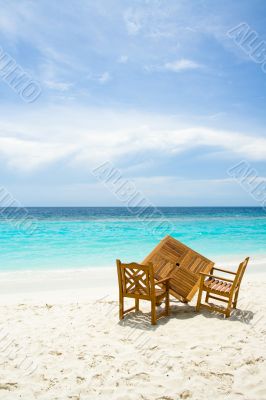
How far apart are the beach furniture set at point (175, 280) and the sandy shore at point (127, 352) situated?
300mm

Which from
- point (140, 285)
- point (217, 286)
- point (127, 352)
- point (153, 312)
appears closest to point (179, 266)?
point (217, 286)

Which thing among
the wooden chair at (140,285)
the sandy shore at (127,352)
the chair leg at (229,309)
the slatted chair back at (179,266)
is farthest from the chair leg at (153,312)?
the chair leg at (229,309)

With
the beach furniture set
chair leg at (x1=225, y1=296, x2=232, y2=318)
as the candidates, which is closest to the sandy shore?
chair leg at (x1=225, y1=296, x2=232, y2=318)

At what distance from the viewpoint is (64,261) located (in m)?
13.6

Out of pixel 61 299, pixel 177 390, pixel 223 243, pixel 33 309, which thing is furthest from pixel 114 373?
pixel 223 243

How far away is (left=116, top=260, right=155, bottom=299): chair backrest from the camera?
17.2 feet

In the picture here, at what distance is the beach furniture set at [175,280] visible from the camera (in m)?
5.46

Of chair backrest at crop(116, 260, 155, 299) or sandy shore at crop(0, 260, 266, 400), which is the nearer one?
sandy shore at crop(0, 260, 266, 400)

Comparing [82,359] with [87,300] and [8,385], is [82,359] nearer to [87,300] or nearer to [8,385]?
[8,385]

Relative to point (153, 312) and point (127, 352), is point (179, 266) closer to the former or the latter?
point (153, 312)

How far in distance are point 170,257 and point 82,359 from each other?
266 cm

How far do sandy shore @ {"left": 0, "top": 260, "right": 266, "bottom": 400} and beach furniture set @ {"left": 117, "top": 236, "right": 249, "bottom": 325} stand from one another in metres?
0.30

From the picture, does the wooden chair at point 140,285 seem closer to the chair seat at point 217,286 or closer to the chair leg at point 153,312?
the chair leg at point 153,312

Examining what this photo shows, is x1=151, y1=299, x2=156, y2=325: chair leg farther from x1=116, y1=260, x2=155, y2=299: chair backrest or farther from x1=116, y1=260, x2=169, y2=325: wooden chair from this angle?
x1=116, y1=260, x2=155, y2=299: chair backrest
